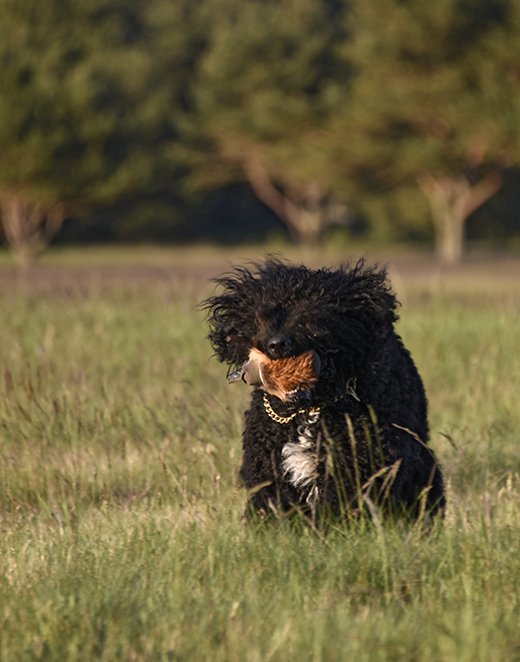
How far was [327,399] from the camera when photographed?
323cm

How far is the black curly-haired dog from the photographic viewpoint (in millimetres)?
3129

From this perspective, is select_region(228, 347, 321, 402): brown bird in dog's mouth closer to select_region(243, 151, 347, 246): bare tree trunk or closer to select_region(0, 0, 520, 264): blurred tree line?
select_region(0, 0, 520, 264): blurred tree line

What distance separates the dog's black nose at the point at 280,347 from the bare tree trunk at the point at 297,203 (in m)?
40.1

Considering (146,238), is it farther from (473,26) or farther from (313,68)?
(473,26)

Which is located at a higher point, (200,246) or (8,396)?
(200,246)

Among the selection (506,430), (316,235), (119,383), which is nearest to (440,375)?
(506,430)

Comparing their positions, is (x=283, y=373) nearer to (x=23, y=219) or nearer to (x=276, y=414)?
(x=276, y=414)

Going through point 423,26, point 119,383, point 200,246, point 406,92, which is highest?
point 423,26

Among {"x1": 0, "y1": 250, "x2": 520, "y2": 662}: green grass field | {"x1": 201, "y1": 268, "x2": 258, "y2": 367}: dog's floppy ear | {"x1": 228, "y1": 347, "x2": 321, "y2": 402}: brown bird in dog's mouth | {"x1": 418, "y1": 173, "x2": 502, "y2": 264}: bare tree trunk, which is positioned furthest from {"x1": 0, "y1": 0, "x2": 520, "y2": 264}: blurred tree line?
{"x1": 228, "y1": 347, "x2": 321, "y2": 402}: brown bird in dog's mouth

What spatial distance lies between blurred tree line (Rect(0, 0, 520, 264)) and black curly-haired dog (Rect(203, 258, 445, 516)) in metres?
27.9

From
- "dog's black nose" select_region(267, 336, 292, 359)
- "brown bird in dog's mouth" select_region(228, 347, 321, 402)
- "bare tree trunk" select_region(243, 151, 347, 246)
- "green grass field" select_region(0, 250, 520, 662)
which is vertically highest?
"bare tree trunk" select_region(243, 151, 347, 246)

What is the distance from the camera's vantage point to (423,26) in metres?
32.1

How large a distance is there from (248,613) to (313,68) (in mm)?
42404

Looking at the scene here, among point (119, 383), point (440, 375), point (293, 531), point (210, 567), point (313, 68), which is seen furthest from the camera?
point (313, 68)
